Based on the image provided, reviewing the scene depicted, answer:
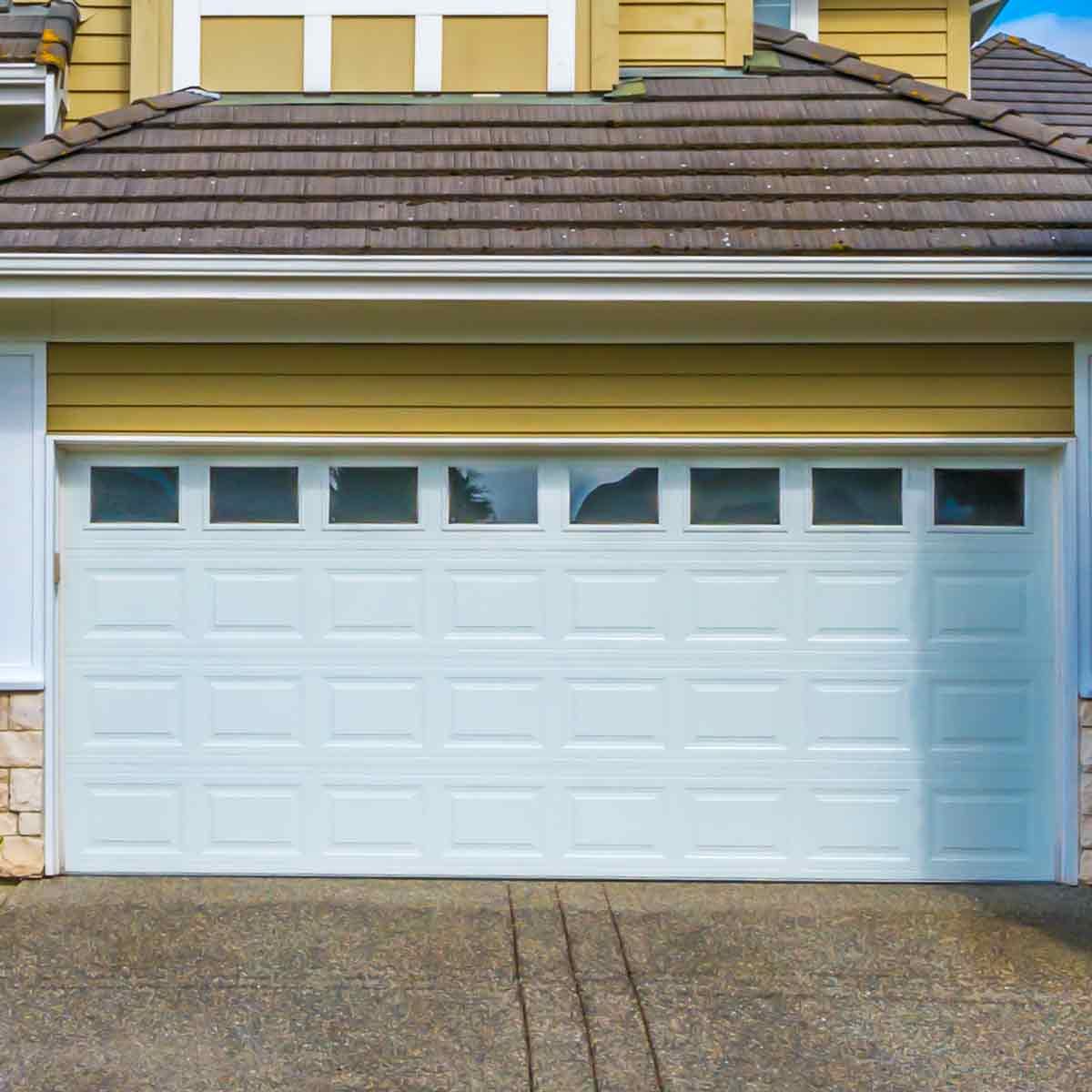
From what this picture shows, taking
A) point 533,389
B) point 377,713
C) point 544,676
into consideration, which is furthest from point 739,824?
point 533,389

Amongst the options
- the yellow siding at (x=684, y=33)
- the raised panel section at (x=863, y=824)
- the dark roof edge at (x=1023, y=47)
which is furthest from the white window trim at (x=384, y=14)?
the dark roof edge at (x=1023, y=47)

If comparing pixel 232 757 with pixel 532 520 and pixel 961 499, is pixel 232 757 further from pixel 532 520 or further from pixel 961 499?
pixel 961 499

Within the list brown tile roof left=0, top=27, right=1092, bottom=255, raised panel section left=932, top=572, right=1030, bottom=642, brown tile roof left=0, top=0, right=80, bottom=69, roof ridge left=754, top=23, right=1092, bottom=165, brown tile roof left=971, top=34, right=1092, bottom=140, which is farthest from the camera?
brown tile roof left=971, top=34, right=1092, bottom=140

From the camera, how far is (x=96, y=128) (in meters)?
6.13

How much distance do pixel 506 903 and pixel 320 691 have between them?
1343 mm

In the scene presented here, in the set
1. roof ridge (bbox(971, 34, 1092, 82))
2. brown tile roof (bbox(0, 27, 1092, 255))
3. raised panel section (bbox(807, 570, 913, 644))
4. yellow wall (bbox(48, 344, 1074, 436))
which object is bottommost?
raised panel section (bbox(807, 570, 913, 644))

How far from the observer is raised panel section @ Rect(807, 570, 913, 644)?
5.77 metres

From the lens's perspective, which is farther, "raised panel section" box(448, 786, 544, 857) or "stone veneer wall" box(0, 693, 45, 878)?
"raised panel section" box(448, 786, 544, 857)

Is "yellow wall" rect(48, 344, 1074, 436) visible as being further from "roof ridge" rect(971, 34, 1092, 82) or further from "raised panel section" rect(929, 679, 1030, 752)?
"roof ridge" rect(971, 34, 1092, 82)

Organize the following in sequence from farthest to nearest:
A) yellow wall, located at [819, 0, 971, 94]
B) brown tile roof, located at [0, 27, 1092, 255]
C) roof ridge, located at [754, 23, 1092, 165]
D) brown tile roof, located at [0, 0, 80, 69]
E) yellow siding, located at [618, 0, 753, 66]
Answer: yellow wall, located at [819, 0, 971, 94]
yellow siding, located at [618, 0, 753, 66]
brown tile roof, located at [0, 0, 80, 69]
roof ridge, located at [754, 23, 1092, 165]
brown tile roof, located at [0, 27, 1092, 255]

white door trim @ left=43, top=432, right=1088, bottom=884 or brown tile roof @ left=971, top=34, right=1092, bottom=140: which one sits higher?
brown tile roof @ left=971, top=34, right=1092, bottom=140

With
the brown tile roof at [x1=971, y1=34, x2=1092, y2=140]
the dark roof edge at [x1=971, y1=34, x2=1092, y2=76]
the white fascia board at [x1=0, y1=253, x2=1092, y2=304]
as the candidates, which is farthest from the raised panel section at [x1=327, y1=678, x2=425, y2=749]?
the dark roof edge at [x1=971, y1=34, x2=1092, y2=76]

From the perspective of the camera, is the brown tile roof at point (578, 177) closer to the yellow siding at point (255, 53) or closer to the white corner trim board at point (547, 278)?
the white corner trim board at point (547, 278)

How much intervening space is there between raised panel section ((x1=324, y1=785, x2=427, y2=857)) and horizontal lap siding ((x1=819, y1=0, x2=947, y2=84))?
5511mm
